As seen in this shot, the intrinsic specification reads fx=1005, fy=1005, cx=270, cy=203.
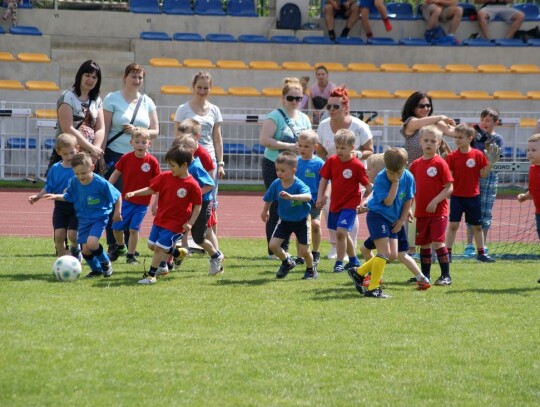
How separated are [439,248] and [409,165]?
5.38 ft

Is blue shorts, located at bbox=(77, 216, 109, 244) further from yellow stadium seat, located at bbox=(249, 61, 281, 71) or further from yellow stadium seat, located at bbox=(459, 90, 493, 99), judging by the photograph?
yellow stadium seat, located at bbox=(459, 90, 493, 99)

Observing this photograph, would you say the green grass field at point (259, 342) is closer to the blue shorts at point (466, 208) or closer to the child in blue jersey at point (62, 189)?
the child in blue jersey at point (62, 189)

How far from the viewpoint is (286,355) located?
6.75 meters

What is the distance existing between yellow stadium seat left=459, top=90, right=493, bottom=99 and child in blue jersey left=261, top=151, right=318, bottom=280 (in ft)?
50.0

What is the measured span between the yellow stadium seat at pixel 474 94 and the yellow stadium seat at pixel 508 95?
21 centimetres

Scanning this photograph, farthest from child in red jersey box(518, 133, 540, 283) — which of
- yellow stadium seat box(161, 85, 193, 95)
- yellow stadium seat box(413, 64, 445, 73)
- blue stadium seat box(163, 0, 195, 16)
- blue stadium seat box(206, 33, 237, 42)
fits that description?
blue stadium seat box(163, 0, 195, 16)

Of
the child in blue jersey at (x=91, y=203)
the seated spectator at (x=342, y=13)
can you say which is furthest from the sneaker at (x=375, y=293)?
the seated spectator at (x=342, y=13)

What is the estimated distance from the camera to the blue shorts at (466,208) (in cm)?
1222

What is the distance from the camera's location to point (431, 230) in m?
10.3

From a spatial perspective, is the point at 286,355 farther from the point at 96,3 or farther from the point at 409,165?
the point at 96,3

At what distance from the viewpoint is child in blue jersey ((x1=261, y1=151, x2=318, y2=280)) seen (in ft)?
33.4

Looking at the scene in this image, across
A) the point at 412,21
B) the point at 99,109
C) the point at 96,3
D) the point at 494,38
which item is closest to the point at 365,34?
the point at 412,21

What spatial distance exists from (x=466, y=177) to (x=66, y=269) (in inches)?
202

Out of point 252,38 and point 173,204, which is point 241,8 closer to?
point 252,38
